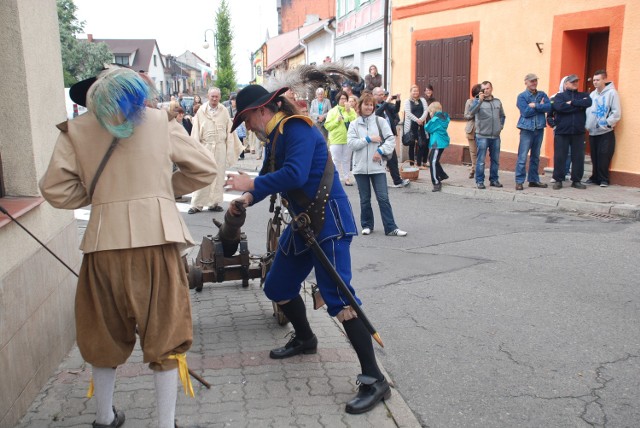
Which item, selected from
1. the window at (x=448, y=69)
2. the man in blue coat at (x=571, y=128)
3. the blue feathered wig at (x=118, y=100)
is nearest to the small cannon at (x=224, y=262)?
the blue feathered wig at (x=118, y=100)

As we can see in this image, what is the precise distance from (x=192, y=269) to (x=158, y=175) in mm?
2002

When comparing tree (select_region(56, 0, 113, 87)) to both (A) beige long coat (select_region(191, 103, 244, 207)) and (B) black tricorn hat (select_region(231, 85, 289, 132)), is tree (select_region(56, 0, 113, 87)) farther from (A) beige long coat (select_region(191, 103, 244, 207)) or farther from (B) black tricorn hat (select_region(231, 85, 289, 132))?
(B) black tricorn hat (select_region(231, 85, 289, 132))

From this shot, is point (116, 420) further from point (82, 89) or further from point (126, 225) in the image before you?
point (82, 89)

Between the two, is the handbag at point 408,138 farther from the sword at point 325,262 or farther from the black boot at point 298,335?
the sword at point 325,262

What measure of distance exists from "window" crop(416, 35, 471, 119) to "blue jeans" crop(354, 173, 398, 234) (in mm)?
7697

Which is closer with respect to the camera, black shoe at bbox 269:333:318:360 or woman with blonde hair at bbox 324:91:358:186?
black shoe at bbox 269:333:318:360

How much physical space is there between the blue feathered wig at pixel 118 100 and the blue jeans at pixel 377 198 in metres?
5.35

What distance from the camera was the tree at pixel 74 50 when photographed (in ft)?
130

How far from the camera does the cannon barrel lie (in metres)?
4.43

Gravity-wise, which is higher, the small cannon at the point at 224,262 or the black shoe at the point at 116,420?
the small cannon at the point at 224,262

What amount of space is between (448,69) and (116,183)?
44.6ft

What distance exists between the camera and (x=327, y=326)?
16.0ft

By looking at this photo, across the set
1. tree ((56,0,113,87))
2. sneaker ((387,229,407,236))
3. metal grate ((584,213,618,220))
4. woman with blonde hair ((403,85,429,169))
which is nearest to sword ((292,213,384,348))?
sneaker ((387,229,407,236))

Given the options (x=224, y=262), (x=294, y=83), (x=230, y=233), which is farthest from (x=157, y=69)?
(x=294, y=83)
